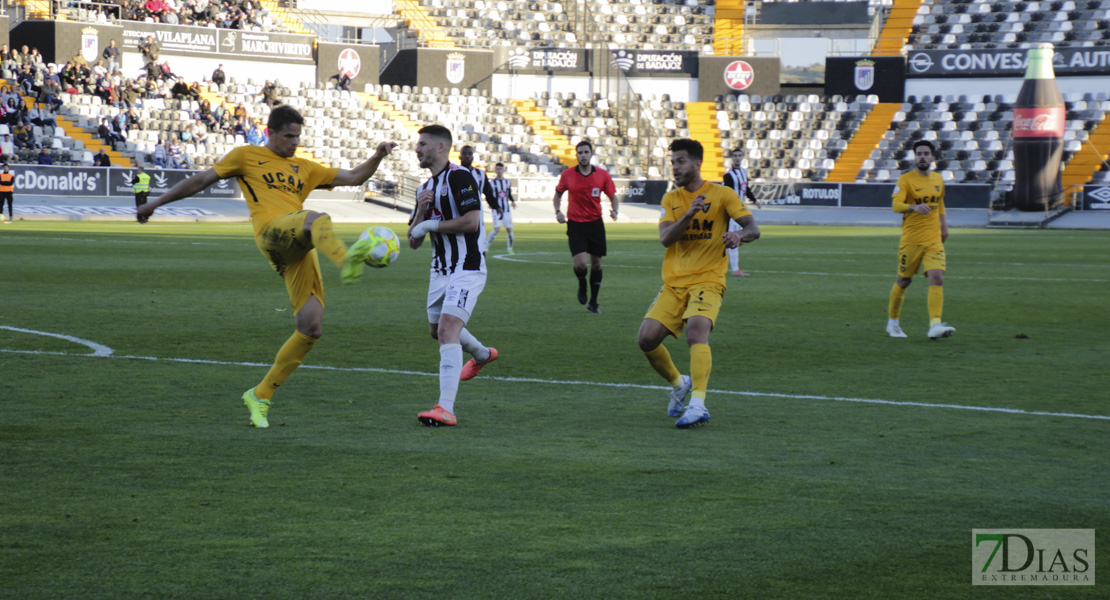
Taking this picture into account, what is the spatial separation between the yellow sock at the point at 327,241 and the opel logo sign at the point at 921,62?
4970 cm

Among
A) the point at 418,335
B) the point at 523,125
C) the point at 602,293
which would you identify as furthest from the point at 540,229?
the point at 418,335

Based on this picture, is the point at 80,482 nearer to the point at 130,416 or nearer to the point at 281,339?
the point at 130,416

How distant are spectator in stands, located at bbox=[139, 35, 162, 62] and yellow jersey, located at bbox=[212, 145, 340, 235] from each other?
131 feet

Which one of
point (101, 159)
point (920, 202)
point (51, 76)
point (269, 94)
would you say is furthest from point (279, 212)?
point (269, 94)

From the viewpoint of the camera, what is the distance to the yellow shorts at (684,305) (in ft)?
25.2

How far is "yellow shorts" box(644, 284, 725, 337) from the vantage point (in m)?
7.67

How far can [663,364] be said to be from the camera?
786 centimetres

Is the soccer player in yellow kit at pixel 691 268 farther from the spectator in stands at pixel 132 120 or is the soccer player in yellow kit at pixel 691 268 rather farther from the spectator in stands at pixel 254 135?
the spectator in stands at pixel 132 120

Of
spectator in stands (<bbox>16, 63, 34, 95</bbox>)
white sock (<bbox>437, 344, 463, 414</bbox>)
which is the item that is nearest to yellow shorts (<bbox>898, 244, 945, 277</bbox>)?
white sock (<bbox>437, 344, 463, 414</bbox>)

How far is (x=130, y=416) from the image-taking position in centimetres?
741

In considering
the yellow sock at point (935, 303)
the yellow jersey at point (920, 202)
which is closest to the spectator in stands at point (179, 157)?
the yellow jersey at point (920, 202)

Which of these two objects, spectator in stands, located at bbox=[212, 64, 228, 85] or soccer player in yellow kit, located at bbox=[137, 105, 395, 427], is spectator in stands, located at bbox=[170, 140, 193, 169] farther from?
soccer player in yellow kit, located at bbox=[137, 105, 395, 427]

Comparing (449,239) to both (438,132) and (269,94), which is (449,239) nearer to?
(438,132)

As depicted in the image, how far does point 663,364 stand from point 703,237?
0.85m
